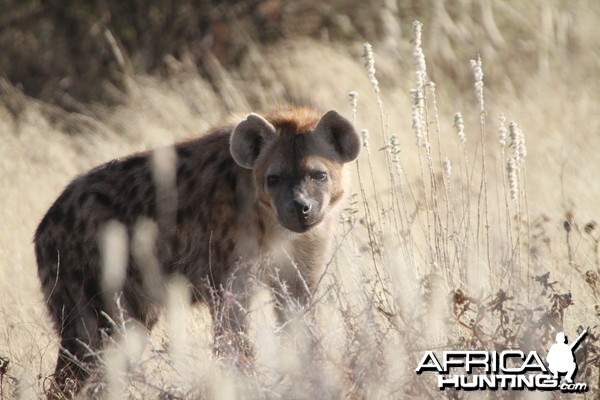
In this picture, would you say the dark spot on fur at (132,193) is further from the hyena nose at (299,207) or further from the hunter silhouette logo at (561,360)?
the hunter silhouette logo at (561,360)

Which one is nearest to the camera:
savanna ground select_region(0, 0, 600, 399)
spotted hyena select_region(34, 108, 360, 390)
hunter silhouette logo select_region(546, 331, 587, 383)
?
hunter silhouette logo select_region(546, 331, 587, 383)

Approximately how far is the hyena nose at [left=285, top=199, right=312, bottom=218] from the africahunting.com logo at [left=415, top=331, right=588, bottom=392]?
1.13 metres

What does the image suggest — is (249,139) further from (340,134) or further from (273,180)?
(340,134)

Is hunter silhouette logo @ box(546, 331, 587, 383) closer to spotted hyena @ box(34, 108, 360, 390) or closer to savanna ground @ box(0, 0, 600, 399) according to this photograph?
savanna ground @ box(0, 0, 600, 399)

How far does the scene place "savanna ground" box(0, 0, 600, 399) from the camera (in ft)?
13.6

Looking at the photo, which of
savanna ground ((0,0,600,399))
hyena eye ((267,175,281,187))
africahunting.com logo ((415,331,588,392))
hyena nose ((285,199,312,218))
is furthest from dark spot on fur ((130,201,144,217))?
africahunting.com logo ((415,331,588,392))

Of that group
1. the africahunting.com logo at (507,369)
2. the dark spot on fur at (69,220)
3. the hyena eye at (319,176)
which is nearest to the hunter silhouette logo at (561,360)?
the africahunting.com logo at (507,369)

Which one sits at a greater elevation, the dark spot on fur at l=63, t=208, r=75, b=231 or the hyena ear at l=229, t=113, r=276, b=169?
the hyena ear at l=229, t=113, r=276, b=169

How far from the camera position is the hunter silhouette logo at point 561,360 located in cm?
402

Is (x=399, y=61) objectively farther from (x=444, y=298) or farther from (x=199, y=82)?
(x=444, y=298)

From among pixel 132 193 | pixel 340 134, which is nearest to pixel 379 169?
pixel 340 134

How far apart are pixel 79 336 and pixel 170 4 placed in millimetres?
7047

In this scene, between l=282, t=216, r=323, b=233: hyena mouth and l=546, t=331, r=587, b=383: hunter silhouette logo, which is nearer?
l=546, t=331, r=587, b=383: hunter silhouette logo

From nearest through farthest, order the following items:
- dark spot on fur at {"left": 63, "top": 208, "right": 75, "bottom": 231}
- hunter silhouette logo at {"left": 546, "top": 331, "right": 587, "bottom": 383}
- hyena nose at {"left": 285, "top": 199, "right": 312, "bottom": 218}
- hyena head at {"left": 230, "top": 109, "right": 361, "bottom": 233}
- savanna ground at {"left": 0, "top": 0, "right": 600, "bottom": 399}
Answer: hunter silhouette logo at {"left": 546, "top": 331, "right": 587, "bottom": 383}, savanna ground at {"left": 0, "top": 0, "right": 600, "bottom": 399}, hyena nose at {"left": 285, "top": 199, "right": 312, "bottom": 218}, hyena head at {"left": 230, "top": 109, "right": 361, "bottom": 233}, dark spot on fur at {"left": 63, "top": 208, "right": 75, "bottom": 231}
